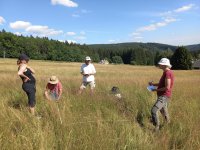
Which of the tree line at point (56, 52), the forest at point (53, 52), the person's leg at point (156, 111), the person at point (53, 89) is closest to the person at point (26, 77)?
the person at point (53, 89)

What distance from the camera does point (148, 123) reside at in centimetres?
677

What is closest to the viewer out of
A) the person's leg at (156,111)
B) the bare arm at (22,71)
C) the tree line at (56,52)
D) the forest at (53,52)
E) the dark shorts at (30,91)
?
the person's leg at (156,111)

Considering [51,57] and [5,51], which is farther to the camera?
[51,57]

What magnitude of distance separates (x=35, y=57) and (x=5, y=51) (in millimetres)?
12623

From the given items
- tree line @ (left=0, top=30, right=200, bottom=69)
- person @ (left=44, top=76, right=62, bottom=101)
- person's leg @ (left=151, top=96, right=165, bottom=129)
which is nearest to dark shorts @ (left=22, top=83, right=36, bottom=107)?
person @ (left=44, top=76, right=62, bottom=101)

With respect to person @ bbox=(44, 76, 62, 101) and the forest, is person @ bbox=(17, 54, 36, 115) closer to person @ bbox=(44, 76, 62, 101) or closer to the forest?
person @ bbox=(44, 76, 62, 101)

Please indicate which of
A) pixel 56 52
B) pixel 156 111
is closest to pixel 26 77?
pixel 156 111

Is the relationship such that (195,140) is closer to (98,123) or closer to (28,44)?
(98,123)

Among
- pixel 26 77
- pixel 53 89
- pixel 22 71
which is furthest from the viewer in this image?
pixel 53 89

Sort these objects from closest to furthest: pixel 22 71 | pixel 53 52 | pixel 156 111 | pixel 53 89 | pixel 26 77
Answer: pixel 156 111
pixel 22 71
pixel 26 77
pixel 53 89
pixel 53 52

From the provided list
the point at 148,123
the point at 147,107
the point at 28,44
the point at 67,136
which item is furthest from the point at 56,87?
the point at 28,44

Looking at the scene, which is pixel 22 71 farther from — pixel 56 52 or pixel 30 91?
pixel 56 52

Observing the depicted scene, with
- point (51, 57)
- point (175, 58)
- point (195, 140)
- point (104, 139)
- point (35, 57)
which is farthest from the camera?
point (51, 57)

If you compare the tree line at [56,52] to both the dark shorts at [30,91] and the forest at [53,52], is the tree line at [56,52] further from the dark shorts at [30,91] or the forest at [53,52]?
the dark shorts at [30,91]
